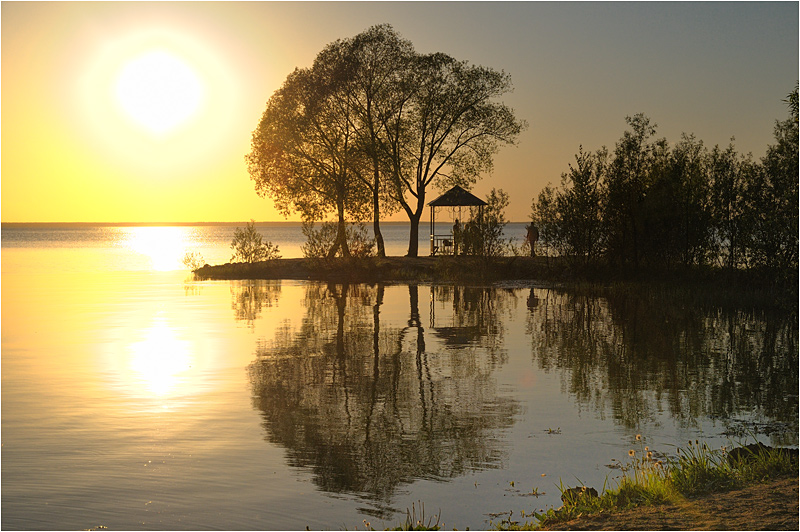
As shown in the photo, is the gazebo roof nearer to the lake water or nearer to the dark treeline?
the dark treeline

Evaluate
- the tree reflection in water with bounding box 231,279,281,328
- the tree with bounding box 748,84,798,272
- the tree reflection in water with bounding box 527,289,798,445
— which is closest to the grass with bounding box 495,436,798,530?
the tree reflection in water with bounding box 527,289,798,445

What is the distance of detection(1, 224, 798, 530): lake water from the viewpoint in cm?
902

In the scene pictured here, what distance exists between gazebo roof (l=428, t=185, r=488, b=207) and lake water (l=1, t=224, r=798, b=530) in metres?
25.1

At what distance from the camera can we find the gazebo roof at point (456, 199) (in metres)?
51.6

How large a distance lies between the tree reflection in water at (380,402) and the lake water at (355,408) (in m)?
0.05

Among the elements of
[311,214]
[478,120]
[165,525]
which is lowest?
[165,525]

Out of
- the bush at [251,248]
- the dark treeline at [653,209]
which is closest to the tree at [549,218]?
the dark treeline at [653,209]

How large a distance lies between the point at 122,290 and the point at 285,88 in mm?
16040

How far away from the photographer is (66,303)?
1277 inches

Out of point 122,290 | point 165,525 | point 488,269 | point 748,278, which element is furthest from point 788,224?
point 122,290

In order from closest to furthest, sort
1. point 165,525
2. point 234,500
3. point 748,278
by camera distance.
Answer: point 165,525, point 234,500, point 748,278

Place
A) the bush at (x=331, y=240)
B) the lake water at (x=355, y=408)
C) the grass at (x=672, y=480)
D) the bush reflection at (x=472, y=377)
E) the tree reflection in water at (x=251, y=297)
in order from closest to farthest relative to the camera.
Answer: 1. the grass at (x=672, y=480)
2. the lake water at (x=355, y=408)
3. the bush reflection at (x=472, y=377)
4. the tree reflection in water at (x=251, y=297)
5. the bush at (x=331, y=240)

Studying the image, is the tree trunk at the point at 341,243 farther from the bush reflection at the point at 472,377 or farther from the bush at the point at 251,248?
the bush reflection at the point at 472,377

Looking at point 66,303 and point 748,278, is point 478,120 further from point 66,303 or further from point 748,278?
point 66,303
